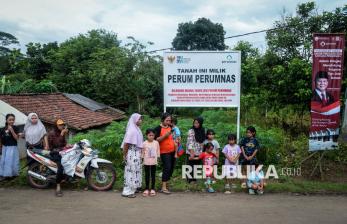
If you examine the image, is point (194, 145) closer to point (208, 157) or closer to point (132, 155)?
point (208, 157)

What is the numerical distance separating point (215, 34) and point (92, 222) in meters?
32.4

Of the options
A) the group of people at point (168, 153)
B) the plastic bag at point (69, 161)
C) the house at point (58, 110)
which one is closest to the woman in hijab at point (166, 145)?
the group of people at point (168, 153)

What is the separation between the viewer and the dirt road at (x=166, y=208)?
232 inches

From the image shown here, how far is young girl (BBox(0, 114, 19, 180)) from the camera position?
812cm

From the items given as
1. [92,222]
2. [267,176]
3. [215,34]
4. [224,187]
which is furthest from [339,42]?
[215,34]

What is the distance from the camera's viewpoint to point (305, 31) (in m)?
15.1

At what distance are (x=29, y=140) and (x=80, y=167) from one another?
51.1 inches

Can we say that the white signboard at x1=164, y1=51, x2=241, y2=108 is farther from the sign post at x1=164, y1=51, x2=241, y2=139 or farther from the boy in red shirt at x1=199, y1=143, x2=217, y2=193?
the boy in red shirt at x1=199, y1=143, x2=217, y2=193

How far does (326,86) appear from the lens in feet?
27.4

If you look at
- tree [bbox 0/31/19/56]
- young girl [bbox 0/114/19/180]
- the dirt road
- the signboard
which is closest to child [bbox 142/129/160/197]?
the dirt road

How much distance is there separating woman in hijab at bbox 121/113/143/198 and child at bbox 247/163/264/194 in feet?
7.05

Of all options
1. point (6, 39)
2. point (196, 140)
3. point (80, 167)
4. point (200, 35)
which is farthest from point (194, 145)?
point (6, 39)

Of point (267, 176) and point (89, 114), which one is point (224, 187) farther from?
point (89, 114)

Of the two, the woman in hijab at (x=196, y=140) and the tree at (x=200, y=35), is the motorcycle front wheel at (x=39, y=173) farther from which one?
the tree at (x=200, y=35)
